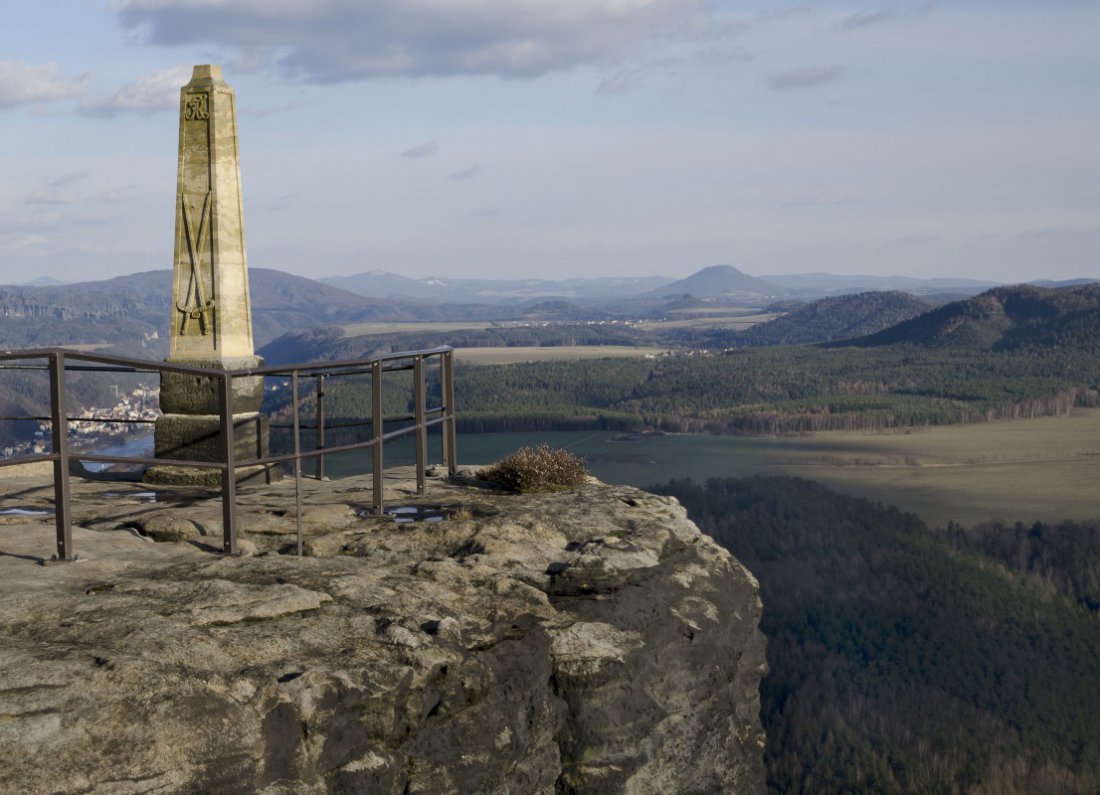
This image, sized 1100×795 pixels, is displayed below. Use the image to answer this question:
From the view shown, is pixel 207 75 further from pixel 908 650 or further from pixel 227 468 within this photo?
pixel 908 650

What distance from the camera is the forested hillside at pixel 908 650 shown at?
10712 cm

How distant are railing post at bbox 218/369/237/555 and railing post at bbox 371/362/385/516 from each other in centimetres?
192

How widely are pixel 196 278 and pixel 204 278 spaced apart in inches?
5.2

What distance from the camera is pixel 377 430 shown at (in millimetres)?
14352

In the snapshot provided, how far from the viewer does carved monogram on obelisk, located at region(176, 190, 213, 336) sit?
18.8 meters

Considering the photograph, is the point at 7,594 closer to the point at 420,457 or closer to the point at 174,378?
the point at 420,457

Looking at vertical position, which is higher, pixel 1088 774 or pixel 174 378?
pixel 174 378

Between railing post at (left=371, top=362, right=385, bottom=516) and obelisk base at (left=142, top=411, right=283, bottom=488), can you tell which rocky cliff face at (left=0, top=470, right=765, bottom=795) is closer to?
railing post at (left=371, top=362, right=385, bottom=516)

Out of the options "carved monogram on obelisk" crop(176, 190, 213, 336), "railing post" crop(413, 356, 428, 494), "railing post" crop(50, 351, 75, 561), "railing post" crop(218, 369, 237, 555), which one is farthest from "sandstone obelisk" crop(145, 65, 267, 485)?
"railing post" crop(50, 351, 75, 561)

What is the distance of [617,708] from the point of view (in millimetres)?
12094

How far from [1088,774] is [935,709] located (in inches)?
603

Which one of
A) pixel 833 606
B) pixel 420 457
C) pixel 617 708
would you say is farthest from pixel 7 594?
pixel 833 606

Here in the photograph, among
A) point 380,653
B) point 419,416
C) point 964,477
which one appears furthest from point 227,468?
point 964,477

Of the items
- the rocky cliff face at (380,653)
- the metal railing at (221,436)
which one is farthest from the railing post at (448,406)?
the rocky cliff face at (380,653)
